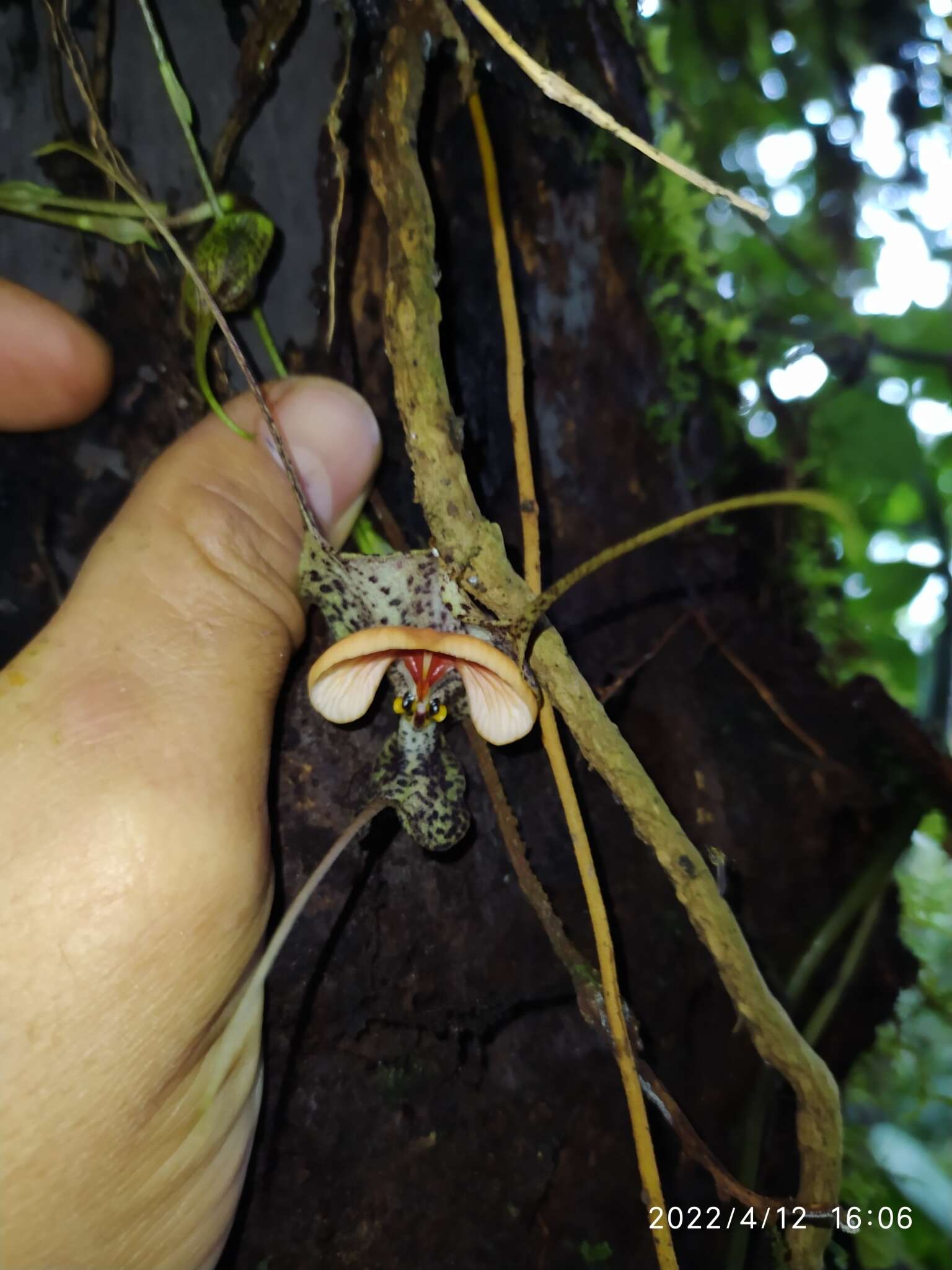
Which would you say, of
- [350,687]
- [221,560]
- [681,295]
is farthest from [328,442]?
[681,295]

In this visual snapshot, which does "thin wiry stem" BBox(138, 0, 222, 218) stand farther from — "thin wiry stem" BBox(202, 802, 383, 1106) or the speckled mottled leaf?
"thin wiry stem" BBox(202, 802, 383, 1106)

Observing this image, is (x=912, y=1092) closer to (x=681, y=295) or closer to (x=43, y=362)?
(x=681, y=295)

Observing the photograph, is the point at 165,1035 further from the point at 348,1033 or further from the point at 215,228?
the point at 215,228

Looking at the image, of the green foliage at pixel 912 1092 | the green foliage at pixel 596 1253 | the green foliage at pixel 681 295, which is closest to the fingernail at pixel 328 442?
the green foliage at pixel 681 295

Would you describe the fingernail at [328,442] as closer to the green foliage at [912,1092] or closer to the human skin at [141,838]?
the human skin at [141,838]

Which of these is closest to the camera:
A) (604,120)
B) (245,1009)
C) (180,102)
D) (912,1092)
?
(604,120)

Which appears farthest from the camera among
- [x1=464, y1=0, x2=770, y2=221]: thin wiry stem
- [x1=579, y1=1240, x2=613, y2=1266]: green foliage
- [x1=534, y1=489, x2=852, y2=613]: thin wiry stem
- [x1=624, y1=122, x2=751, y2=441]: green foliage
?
[x1=624, y1=122, x2=751, y2=441]: green foliage

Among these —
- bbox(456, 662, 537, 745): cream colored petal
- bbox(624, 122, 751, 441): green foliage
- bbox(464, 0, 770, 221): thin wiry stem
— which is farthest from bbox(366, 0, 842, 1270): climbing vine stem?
bbox(624, 122, 751, 441): green foliage

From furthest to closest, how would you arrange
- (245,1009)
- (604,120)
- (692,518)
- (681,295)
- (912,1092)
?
(912,1092)
(681,295)
(245,1009)
(692,518)
(604,120)
